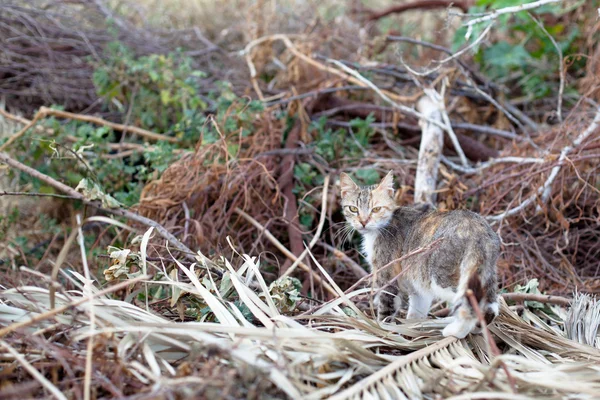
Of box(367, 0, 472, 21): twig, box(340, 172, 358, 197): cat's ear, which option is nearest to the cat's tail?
box(340, 172, 358, 197): cat's ear

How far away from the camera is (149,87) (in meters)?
5.31

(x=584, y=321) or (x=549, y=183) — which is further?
(x=549, y=183)

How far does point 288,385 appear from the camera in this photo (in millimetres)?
1894

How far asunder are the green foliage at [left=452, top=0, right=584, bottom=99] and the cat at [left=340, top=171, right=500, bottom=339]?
112 inches

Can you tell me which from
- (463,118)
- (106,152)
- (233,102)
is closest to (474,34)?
(463,118)

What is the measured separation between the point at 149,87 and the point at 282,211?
77.4 inches

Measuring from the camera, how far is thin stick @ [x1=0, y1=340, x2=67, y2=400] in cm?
182

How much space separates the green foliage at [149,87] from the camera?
5.05 meters

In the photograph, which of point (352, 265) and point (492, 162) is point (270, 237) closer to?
point (352, 265)

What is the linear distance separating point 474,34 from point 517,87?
0.97m

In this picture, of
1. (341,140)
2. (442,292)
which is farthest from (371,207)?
(341,140)

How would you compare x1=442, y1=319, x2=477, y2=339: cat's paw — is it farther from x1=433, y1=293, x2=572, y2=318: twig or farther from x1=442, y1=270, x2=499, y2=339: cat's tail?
x1=433, y1=293, x2=572, y2=318: twig

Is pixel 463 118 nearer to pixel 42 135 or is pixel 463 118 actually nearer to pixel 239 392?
pixel 42 135

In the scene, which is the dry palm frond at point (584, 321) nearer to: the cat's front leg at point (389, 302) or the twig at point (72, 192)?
the cat's front leg at point (389, 302)
